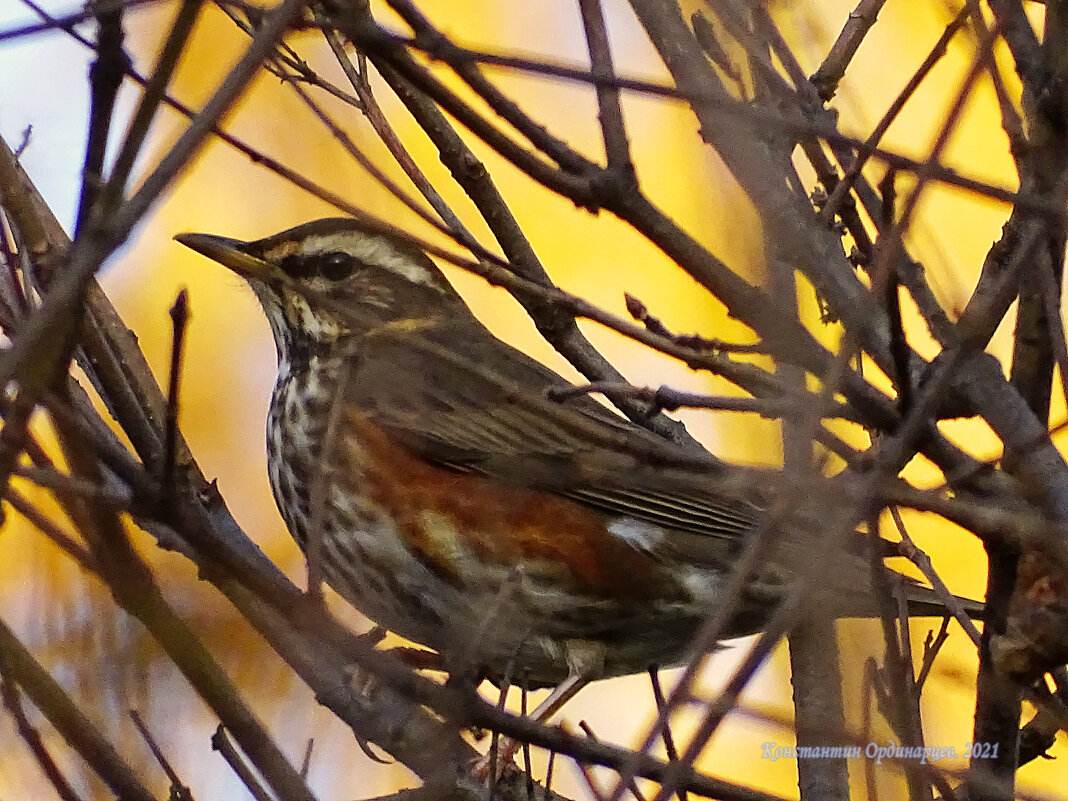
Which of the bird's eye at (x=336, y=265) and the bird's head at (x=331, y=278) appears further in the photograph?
the bird's eye at (x=336, y=265)

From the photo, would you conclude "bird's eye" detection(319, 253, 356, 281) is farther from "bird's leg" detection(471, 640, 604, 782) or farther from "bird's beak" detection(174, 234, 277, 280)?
"bird's leg" detection(471, 640, 604, 782)

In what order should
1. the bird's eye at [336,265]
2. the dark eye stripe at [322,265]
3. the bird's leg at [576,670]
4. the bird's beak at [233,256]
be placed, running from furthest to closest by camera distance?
the bird's eye at [336,265] < the dark eye stripe at [322,265] < the bird's beak at [233,256] < the bird's leg at [576,670]

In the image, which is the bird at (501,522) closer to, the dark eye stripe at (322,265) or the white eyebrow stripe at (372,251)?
the dark eye stripe at (322,265)

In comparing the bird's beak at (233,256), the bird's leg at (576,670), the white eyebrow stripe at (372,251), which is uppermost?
the white eyebrow stripe at (372,251)

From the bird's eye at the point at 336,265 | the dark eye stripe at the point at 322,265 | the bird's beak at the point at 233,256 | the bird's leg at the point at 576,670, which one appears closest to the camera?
the bird's leg at the point at 576,670

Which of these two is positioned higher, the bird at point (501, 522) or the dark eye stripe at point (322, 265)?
the dark eye stripe at point (322, 265)

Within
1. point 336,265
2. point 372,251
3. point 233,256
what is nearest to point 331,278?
point 336,265

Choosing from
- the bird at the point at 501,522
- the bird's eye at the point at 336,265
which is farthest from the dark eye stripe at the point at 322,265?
the bird at the point at 501,522

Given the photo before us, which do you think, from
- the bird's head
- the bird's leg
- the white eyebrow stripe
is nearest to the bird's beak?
the bird's head
